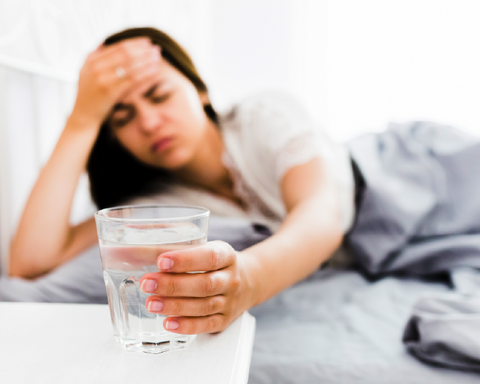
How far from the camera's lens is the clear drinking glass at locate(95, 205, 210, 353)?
29 cm

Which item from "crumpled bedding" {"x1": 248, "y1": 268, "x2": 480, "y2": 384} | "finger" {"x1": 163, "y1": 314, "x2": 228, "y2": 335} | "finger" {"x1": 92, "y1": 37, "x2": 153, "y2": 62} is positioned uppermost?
"finger" {"x1": 92, "y1": 37, "x2": 153, "y2": 62}

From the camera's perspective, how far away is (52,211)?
0.74 m

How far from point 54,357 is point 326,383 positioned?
289 mm

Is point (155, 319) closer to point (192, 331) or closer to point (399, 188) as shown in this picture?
point (192, 331)

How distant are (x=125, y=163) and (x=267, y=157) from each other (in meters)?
0.44

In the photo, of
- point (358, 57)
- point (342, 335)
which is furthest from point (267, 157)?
point (358, 57)

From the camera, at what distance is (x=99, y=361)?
274 millimetres

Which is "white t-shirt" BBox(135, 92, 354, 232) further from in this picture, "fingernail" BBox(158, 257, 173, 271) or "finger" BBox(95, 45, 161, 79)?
"fingernail" BBox(158, 257, 173, 271)

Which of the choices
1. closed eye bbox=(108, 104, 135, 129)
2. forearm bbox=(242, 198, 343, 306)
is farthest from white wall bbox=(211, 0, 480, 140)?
forearm bbox=(242, 198, 343, 306)

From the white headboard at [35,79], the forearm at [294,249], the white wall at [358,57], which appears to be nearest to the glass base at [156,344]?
the forearm at [294,249]

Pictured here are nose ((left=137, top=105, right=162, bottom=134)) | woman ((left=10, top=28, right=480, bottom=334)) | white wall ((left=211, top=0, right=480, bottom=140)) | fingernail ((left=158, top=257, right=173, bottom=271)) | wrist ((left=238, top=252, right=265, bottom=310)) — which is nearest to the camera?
fingernail ((left=158, top=257, right=173, bottom=271))

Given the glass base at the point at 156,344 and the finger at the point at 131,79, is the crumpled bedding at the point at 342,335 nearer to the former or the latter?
the glass base at the point at 156,344

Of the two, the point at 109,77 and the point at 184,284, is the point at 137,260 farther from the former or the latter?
the point at 109,77

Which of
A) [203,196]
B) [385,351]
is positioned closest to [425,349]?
[385,351]
